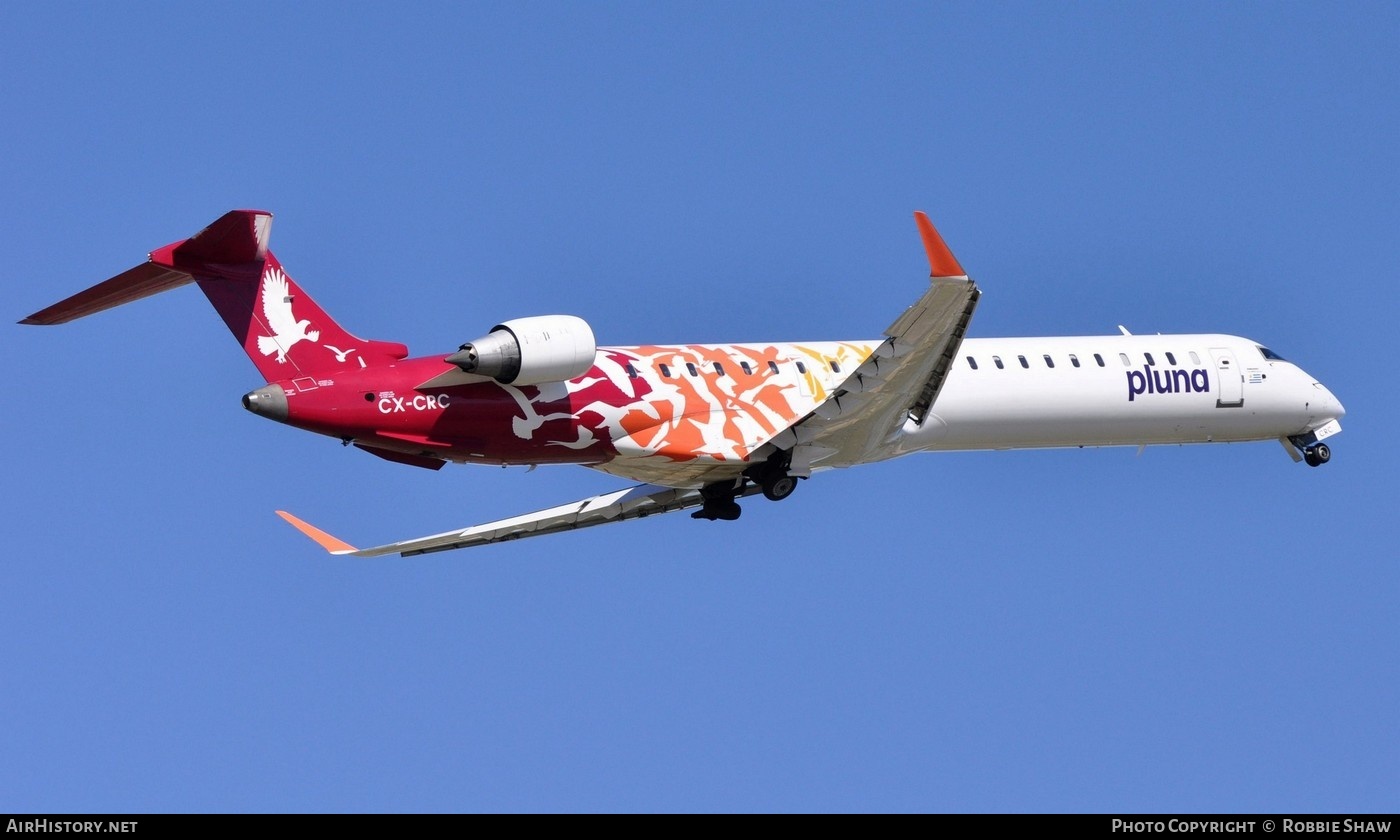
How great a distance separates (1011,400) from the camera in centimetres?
2912

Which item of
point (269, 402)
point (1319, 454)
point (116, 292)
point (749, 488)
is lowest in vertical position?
point (269, 402)

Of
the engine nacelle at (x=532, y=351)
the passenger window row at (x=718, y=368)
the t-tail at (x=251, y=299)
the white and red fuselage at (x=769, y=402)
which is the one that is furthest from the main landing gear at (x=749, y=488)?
the t-tail at (x=251, y=299)

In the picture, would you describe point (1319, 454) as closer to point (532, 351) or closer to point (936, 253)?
point (936, 253)

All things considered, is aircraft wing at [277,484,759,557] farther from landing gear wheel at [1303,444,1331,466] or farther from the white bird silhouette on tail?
landing gear wheel at [1303,444,1331,466]

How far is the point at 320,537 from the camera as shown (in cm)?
2791

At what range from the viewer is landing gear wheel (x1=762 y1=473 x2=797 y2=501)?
89.6 ft

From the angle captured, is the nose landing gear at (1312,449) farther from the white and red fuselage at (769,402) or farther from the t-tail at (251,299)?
the t-tail at (251,299)

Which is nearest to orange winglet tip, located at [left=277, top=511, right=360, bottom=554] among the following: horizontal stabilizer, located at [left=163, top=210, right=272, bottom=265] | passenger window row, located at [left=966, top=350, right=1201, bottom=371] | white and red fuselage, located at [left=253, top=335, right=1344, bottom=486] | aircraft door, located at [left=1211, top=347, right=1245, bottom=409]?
white and red fuselage, located at [left=253, top=335, right=1344, bottom=486]

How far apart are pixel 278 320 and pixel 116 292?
2069 mm

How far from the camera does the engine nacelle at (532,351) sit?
24.0 metres

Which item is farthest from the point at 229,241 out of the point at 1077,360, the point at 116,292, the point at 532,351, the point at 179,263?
the point at 1077,360
